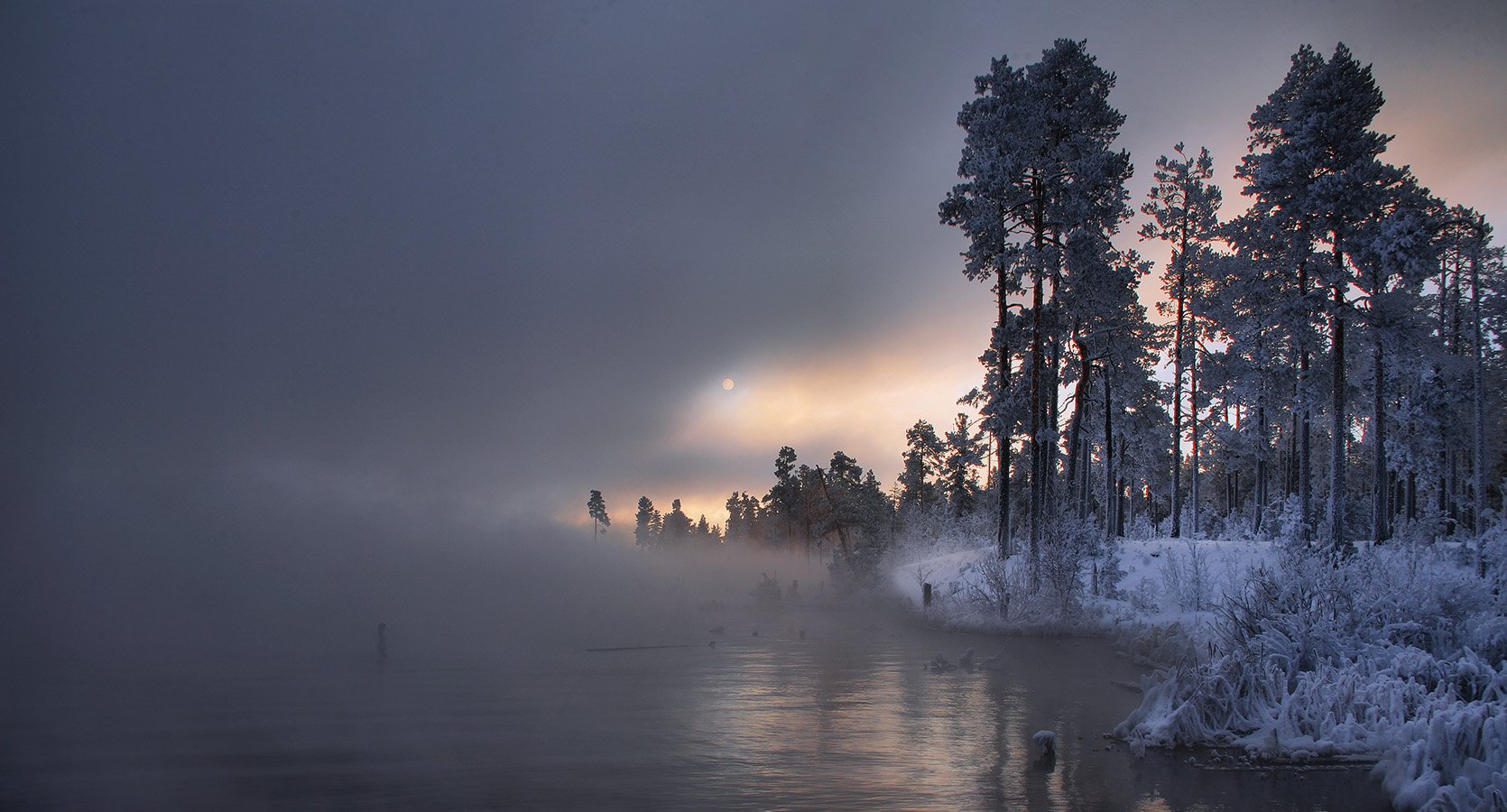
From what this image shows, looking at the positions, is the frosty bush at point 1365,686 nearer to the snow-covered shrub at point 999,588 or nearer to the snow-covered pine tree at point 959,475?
the snow-covered shrub at point 999,588

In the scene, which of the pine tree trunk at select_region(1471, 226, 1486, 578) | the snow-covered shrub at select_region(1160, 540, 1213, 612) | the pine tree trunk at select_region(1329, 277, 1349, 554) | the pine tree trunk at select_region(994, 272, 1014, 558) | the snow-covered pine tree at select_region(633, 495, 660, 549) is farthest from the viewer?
the snow-covered pine tree at select_region(633, 495, 660, 549)

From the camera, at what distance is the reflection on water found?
832 cm

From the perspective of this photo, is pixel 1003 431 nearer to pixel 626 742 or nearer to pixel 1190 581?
pixel 1190 581

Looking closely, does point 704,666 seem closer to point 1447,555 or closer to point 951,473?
point 1447,555

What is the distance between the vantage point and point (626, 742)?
10.8m

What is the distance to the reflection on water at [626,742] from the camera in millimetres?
8320

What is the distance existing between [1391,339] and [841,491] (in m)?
47.6

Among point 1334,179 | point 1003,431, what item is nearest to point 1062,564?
point 1003,431

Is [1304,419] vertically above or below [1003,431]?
above

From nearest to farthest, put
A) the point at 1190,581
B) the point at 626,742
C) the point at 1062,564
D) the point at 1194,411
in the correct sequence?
1. the point at 626,742
2. the point at 1190,581
3. the point at 1062,564
4. the point at 1194,411

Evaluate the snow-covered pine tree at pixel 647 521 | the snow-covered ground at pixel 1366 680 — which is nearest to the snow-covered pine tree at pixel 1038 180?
the snow-covered ground at pixel 1366 680

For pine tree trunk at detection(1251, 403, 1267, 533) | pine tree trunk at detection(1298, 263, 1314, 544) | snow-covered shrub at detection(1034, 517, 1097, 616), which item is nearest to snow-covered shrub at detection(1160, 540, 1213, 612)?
snow-covered shrub at detection(1034, 517, 1097, 616)

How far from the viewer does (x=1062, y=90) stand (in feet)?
92.5

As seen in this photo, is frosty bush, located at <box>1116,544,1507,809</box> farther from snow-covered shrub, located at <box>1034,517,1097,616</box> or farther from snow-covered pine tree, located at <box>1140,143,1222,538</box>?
snow-covered pine tree, located at <box>1140,143,1222,538</box>
